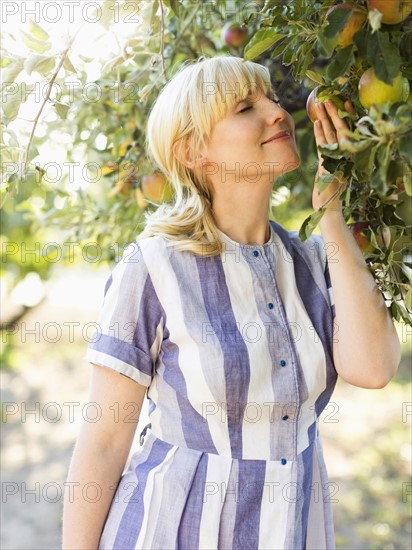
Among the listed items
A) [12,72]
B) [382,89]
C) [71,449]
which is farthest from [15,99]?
[71,449]

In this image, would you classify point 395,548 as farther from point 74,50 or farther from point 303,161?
point 74,50

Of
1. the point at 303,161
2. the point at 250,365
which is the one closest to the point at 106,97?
the point at 303,161

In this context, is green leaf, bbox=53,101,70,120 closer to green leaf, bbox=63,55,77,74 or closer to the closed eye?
green leaf, bbox=63,55,77,74

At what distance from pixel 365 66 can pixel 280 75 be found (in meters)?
0.85

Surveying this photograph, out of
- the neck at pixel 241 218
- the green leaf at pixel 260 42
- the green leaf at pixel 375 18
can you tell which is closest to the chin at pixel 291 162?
the neck at pixel 241 218

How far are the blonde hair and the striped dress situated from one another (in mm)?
54

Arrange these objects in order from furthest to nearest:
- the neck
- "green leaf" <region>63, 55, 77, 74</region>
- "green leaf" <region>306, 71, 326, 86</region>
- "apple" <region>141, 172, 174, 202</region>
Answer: "apple" <region>141, 172, 174, 202</region>
the neck
"green leaf" <region>63, 55, 77, 74</region>
"green leaf" <region>306, 71, 326, 86</region>

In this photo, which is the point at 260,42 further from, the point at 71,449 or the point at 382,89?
the point at 71,449

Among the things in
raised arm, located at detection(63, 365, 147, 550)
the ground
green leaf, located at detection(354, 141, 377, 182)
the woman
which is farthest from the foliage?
the ground

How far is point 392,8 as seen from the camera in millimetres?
784

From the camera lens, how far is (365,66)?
0.91 metres

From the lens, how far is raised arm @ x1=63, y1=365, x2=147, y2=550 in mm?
1258

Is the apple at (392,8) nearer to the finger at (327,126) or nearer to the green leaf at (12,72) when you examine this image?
the finger at (327,126)

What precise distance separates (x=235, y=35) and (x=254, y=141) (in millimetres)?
543
